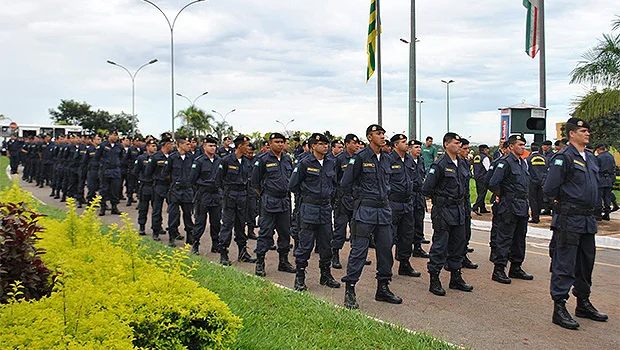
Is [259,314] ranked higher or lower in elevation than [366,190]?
lower

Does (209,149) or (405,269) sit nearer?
(405,269)

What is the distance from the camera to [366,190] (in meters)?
6.27

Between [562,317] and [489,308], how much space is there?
2.66ft

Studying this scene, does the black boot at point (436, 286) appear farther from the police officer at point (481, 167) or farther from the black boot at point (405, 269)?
the police officer at point (481, 167)

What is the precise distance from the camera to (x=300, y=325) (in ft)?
16.1

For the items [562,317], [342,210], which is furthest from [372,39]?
[562,317]

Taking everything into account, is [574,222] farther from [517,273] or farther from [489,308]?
[517,273]

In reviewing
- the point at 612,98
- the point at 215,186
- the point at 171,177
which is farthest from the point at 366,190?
the point at 612,98

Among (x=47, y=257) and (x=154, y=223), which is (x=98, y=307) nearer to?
(x=47, y=257)

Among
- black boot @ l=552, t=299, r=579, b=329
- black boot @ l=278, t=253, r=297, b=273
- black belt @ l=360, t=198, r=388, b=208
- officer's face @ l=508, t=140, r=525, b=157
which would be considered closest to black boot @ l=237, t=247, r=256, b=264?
black boot @ l=278, t=253, r=297, b=273

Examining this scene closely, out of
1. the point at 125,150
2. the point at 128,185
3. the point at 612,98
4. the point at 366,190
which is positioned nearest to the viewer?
the point at 366,190

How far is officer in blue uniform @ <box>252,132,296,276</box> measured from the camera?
763 centimetres

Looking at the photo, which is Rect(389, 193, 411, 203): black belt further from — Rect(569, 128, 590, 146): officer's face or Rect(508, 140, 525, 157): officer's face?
Rect(569, 128, 590, 146): officer's face

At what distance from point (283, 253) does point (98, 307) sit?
4.84 meters
